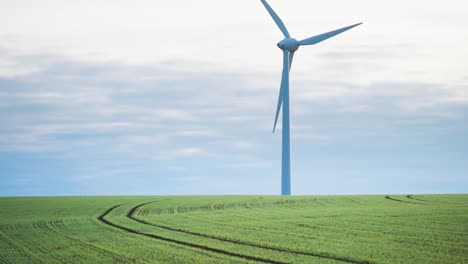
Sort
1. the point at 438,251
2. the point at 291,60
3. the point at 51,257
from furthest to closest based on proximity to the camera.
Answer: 1. the point at 291,60
2. the point at 51,257
3. the point at 438,251

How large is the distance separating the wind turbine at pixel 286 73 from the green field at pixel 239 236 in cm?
1448

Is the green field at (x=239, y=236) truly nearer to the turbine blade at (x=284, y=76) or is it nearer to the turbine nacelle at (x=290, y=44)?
the turbine blade at (x=284, y=76)

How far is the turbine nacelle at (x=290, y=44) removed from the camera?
58.0m

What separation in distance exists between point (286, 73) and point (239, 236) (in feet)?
111

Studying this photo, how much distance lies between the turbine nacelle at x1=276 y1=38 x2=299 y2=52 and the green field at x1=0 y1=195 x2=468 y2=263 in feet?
72.8

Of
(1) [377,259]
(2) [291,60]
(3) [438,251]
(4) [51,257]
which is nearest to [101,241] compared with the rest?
(4) [51,257]

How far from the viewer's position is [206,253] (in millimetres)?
21141

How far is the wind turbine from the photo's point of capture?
180ft

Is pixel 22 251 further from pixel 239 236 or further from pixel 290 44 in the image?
pixel 290 44

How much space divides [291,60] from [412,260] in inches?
1642

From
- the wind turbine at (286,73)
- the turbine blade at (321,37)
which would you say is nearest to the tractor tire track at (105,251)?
the wind turbine at (286,73)

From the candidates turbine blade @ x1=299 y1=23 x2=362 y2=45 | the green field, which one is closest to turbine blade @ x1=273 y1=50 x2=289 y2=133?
turbine blade @ x1=299 y1=23 x2=362 y2=45

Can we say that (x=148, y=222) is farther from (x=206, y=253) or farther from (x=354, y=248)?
(x=354, y=248)

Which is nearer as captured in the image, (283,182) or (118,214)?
(118,214)
